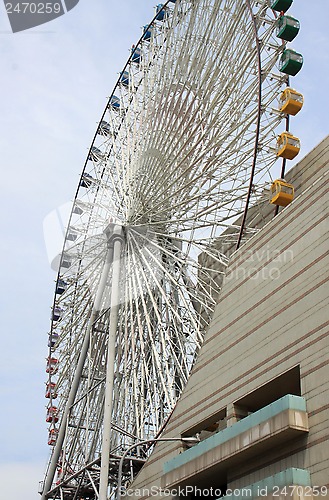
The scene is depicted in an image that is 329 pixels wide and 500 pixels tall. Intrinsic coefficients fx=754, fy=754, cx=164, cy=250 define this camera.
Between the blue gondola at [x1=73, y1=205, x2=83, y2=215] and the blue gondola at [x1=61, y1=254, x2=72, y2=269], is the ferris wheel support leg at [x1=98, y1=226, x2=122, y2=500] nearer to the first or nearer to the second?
the blue gondola at [x1=73, y1=205, x2=83, y2=215]

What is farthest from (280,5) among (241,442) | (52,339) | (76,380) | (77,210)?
(52,339)

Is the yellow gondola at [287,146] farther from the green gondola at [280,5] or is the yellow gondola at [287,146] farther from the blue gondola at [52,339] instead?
the blue gondola at [52,339]

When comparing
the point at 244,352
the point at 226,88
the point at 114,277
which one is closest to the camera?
the point at 244,352

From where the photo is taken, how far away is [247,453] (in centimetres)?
2256

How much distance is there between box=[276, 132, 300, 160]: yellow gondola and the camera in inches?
1098

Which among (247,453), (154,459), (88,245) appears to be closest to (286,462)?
(247,453)

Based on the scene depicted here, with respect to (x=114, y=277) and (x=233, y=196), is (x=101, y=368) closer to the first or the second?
(x=114, y=277)

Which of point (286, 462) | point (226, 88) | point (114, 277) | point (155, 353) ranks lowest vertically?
point (286, 462)

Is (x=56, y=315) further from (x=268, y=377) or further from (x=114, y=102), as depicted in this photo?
(x=268, y=377)

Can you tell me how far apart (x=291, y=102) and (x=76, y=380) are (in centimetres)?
1633

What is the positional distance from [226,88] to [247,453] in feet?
50.3

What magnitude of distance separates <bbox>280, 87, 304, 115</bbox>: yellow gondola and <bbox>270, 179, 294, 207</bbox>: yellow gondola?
9.99 ft

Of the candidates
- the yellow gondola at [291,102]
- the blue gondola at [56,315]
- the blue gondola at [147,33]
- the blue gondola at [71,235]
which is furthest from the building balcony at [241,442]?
the blue gondola at [147,33]

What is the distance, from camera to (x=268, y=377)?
22.8 meters
